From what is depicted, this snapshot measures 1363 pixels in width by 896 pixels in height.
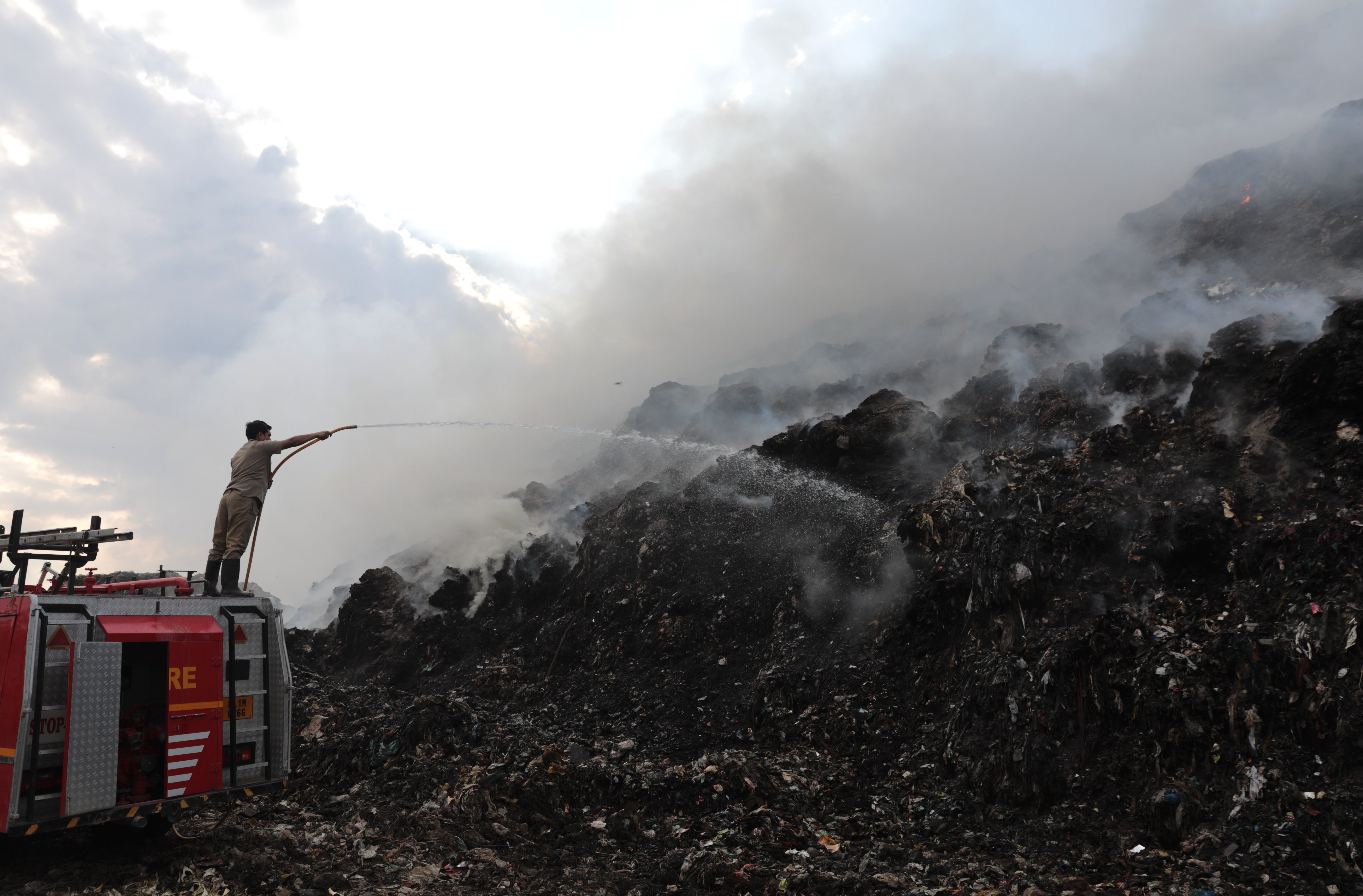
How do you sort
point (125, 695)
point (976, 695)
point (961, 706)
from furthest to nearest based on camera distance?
point (961, 706) → point (976, 695) → point (125, 695)

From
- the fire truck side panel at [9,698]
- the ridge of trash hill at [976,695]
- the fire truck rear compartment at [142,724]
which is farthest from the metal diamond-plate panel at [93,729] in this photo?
the ridge of trash hill at [976,695]

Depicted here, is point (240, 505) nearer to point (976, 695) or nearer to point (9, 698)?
point (9, 698)

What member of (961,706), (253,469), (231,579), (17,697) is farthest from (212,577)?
(961,706)

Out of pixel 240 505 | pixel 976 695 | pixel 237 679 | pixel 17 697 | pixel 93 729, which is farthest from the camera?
pixel 976 695

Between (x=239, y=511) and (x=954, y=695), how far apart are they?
9274mm

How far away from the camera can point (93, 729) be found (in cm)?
526

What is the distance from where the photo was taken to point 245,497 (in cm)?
679

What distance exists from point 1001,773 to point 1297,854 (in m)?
2.76

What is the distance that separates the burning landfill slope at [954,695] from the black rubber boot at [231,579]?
2.33 metres

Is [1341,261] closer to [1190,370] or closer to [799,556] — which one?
[1190,370]

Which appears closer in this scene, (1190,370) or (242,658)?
(242,658)

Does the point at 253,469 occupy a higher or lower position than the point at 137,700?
higher

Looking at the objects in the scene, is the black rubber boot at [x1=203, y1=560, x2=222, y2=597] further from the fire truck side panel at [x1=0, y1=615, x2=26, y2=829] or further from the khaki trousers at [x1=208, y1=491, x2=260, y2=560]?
the fire truck side panel at [x1=0, y1=615, x2=26, y2=829]

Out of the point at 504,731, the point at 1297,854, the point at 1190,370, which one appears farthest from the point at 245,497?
the point at 1190,370
